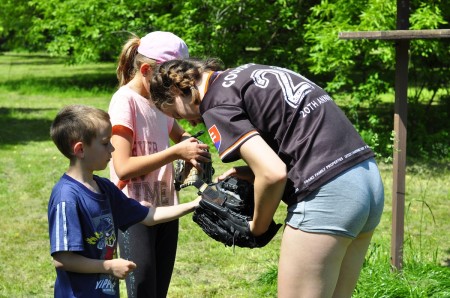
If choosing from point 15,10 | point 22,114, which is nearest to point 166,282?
point 22,114

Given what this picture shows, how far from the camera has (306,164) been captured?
283 centimetres

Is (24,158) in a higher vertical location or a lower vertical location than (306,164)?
lower

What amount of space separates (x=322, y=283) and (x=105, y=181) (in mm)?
1015

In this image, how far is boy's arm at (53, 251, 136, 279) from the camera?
3.02 meters

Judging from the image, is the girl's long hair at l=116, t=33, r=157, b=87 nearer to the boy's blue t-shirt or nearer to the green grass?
the boy's blue t-shirt

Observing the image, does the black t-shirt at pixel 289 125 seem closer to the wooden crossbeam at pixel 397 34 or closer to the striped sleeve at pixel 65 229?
the striped sleeve at pixel 65 229

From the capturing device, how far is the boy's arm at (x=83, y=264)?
3.02 m

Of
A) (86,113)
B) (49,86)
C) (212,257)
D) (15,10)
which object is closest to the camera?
(86,113)

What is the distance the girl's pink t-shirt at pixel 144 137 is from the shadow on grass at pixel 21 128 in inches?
387

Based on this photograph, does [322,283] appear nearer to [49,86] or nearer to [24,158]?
[24,158]

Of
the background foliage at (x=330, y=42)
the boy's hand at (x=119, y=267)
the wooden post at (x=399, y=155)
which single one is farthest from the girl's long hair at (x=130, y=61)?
the background foliage at (x=330, y=42)

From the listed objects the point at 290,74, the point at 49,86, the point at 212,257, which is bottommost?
the point at 49,86

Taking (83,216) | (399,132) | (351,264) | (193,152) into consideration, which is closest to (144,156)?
(193,152)

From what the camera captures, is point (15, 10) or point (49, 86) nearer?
point (49, 86)
